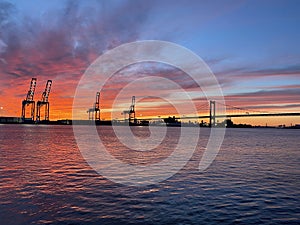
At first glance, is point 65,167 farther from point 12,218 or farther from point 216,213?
point 216,213

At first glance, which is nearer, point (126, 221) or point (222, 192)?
point (126, 221)

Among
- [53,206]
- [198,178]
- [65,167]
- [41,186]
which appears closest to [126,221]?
[53,206]

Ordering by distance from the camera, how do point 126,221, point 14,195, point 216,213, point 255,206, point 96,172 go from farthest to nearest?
point 96,172
point 14,195
point 255,206
point 216,213
point 126,221

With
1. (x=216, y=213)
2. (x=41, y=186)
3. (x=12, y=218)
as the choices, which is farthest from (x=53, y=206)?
(x=216, y=213)

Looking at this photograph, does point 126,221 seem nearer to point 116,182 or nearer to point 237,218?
point 237,218

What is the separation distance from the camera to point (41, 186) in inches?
585

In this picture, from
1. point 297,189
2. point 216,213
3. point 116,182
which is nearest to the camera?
point 216,213

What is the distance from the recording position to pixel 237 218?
10289 mm

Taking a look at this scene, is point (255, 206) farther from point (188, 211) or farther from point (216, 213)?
point (188, 211)

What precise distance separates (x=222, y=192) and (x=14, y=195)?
10137 millimetres

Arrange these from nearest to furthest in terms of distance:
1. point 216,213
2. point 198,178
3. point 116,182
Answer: point 216,213
point 116,182
point 198,178

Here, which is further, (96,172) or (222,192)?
(96,172)

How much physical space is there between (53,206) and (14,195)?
2.80m

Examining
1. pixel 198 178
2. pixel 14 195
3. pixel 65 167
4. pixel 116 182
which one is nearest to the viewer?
pixel 14 195
